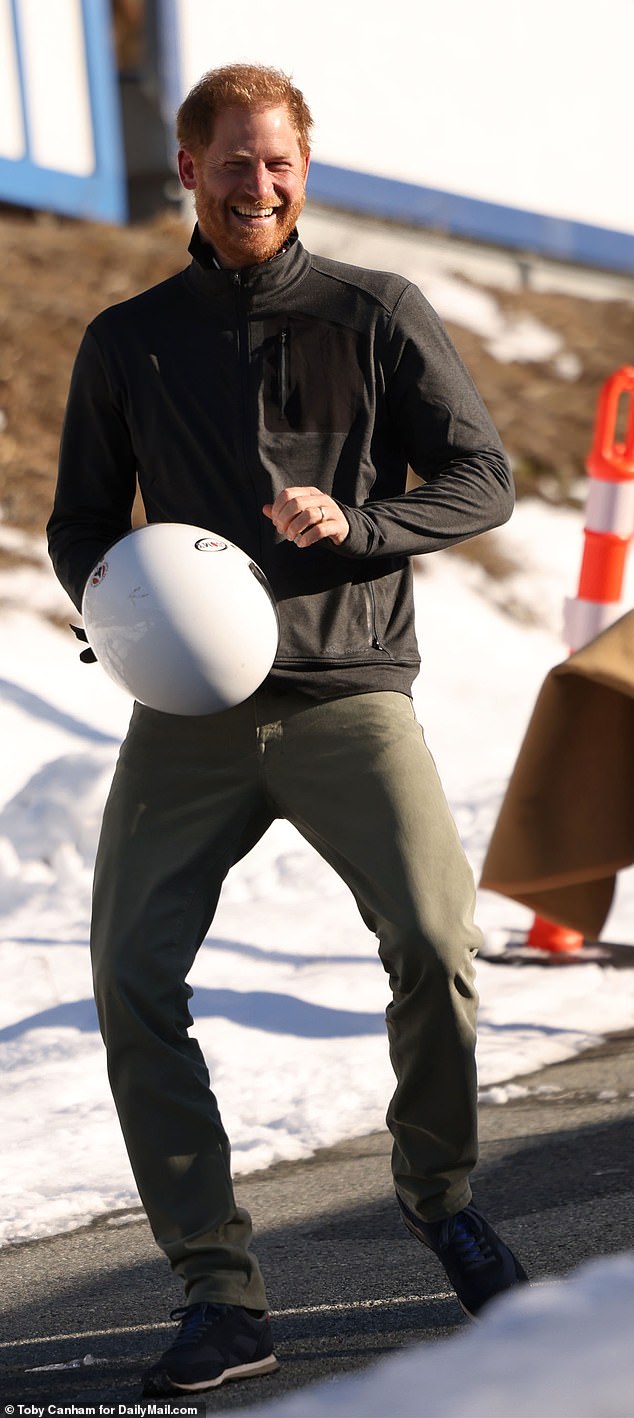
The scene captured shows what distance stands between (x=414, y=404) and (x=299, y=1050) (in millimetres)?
2378

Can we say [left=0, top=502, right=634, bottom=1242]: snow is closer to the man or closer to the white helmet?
the man

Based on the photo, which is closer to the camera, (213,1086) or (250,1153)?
(250,1153)

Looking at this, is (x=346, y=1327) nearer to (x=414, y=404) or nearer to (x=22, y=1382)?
(x=22, y=1382)

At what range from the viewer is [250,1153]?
4.29m

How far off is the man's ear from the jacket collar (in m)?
0.09

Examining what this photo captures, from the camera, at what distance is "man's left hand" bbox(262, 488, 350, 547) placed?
2.85m

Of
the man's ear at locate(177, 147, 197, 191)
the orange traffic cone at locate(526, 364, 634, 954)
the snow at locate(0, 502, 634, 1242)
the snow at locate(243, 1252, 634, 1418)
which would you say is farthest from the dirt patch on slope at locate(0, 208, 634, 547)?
the snow at locate(243, 1252, 634, 1418)

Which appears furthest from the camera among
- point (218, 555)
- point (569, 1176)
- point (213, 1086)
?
point (213, 1086)

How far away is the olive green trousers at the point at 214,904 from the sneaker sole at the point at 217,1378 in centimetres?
10

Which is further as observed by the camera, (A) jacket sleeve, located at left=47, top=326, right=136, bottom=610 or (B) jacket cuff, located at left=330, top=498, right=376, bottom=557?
(A) jacket sleeve, located at left=47, top=326, right=136, bottom=610

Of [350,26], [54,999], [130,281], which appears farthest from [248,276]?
[350,26]

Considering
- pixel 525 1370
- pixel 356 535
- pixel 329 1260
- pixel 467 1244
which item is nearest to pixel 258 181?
pixel 356 535

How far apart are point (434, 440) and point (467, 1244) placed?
1.45 metres

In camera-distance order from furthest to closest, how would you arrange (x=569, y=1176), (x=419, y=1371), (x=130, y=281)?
(x=130, y=281)
(x=569, y=1176)
(x=419, y=1371)
